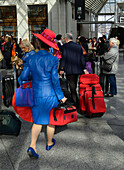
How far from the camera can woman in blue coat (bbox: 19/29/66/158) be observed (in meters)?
2.69

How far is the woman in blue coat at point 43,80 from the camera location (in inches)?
106

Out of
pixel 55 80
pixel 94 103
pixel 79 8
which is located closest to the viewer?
pixel 55 80

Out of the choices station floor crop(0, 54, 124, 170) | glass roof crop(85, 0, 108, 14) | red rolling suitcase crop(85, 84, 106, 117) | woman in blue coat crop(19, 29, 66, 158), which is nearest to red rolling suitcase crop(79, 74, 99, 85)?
red rolling suitcase crop(85, 84, 106, 117)

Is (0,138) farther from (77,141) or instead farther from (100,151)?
(100,151)

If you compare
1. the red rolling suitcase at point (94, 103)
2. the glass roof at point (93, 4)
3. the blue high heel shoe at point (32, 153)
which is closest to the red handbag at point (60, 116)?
the blue high heel shoe at point (32, 153)

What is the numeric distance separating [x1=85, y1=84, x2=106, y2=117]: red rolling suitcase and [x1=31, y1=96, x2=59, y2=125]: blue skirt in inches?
63.1

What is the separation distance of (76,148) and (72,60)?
7.79 ft

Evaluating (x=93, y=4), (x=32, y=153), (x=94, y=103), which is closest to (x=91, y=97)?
(x=94, y=103)

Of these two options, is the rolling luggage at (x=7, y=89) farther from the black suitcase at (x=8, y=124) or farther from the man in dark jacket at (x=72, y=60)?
the black suitcase at (x=8, y=124)

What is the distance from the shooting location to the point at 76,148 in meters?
3.19

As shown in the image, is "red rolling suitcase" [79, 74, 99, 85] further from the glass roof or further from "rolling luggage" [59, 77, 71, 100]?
the glass roof

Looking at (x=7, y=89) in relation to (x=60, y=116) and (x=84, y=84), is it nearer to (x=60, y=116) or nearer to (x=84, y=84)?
(x=84, y=84)

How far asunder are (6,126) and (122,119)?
2.35 meters

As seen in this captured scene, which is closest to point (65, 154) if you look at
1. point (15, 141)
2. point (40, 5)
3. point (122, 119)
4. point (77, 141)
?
point (77, 141)
